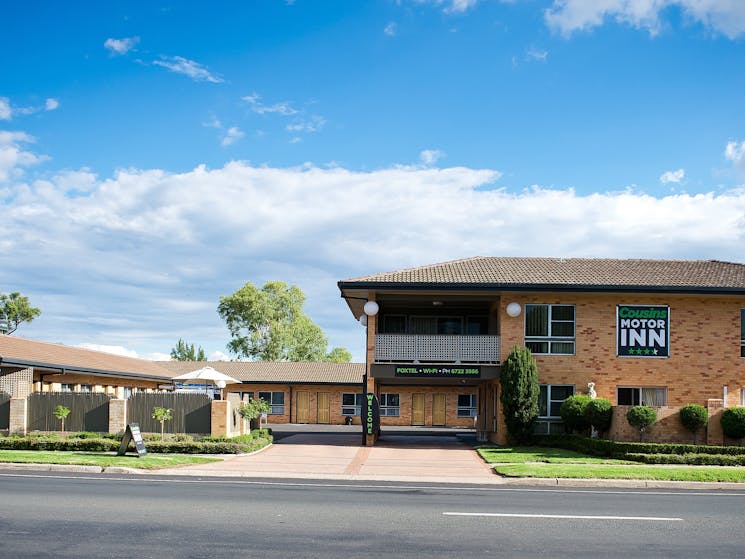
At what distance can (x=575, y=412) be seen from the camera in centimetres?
2650

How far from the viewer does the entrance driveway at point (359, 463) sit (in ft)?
60.3

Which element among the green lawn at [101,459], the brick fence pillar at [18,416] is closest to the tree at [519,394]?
the green lawn at [101,459]

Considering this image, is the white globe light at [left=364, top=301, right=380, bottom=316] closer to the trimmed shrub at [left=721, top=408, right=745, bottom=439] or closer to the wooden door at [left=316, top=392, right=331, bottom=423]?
the trimmed shrub at [left=721, top=408, right=745, bottom=439]

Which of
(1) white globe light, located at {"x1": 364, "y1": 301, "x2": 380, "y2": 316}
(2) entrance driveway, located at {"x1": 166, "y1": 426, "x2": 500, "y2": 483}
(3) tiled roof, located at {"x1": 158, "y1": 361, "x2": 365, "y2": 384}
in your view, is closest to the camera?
(2) entrance driveway, located at {"x1": 166, "y1": 426, "x2": 500, "y2": 483}

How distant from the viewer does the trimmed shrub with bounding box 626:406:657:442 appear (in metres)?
23.7

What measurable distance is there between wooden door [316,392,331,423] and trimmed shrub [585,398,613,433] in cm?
2675

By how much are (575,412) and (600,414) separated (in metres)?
1.16

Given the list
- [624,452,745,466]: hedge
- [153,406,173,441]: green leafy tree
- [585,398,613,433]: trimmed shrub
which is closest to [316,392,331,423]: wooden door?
[153,406,173,441]: green leafy tree

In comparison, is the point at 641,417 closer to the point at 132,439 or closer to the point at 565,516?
the point at 565,516

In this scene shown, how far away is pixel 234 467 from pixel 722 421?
14.1m

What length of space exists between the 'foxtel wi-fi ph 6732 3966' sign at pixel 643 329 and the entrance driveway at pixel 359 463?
6927mm

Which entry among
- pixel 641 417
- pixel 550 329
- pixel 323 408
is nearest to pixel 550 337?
pixel 550 329

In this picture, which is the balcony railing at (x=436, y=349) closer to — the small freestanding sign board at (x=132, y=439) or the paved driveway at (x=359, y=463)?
the paved driveway at (x=359, y=463)

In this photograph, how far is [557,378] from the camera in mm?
29281
